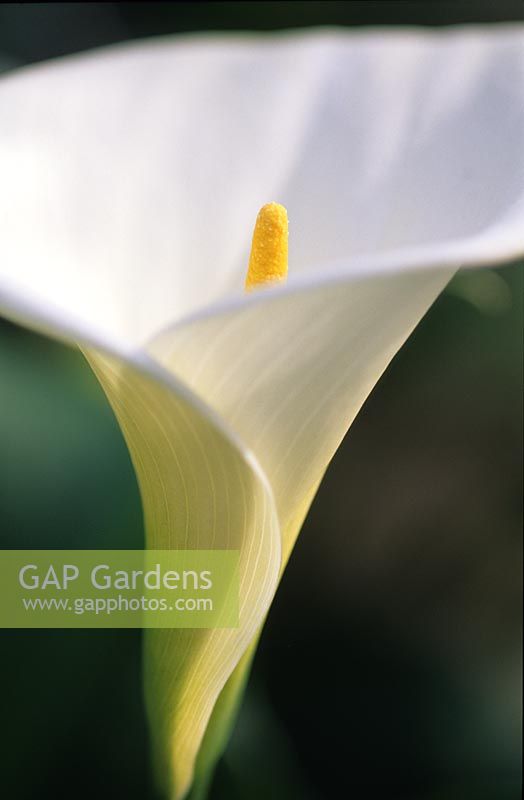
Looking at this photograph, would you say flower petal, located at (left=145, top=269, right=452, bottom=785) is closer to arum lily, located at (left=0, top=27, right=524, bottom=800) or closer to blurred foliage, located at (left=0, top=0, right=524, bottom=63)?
arum lily, located at (left=0, top=27, right=524, bottom=800)

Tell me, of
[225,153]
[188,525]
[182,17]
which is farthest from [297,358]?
[182,17]

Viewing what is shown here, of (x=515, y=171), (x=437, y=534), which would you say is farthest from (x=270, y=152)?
(x=437, y=534)

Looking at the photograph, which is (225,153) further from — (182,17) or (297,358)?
(182,17)

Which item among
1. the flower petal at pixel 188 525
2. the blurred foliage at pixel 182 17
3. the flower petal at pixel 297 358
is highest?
the blurred foliage at pixel 182 17

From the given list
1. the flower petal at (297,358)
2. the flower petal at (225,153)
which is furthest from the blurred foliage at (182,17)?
the flower petal at (297,358)

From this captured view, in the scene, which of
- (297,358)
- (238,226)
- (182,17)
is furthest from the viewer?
(182,17)

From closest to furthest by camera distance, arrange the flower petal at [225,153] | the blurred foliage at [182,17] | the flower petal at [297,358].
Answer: the flower petal at [297,358]
the flower petal at [225,153]
the blurred foliage at [182,17]

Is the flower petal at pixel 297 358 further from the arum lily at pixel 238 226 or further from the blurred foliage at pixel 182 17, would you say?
the blurred foliage at pixel 182 17
